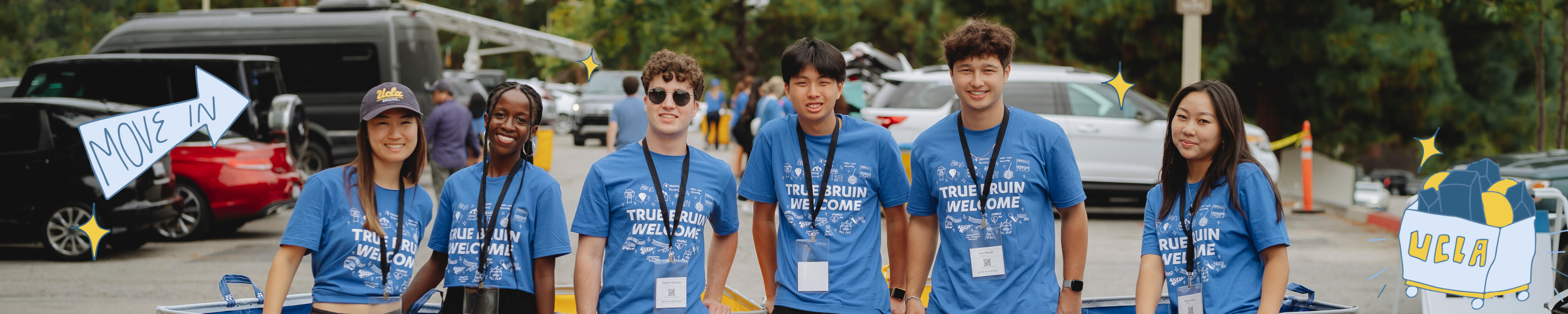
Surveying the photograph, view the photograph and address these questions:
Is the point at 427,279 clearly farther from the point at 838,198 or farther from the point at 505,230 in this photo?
the point at 838,198

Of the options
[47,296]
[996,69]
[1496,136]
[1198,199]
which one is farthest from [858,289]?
Answer: [1496,136]

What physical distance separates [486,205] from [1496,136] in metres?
18.1

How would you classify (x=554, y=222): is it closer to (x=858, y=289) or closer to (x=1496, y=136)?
(x=858, y=289)

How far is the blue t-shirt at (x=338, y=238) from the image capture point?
307cm

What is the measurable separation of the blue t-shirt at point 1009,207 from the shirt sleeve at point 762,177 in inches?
18.2

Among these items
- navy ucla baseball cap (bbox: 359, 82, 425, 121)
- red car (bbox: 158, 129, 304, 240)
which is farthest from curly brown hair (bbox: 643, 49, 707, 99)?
red car (bbox: 158, 129, 304, 240)

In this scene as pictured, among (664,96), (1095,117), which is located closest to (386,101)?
(664,96)

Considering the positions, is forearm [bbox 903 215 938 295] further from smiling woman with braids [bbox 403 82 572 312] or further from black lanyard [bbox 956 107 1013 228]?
smiling woman with braids [bbox 403 82 572 312]

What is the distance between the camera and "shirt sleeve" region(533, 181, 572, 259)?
320 centimetres

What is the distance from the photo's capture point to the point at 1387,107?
16297mm

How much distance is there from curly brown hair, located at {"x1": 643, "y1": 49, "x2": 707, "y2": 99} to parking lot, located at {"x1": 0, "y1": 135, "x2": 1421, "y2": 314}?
260 cm

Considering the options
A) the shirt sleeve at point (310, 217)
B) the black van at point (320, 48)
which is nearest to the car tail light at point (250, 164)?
the black van at point (320, 48)

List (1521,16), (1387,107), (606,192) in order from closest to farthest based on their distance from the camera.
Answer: (606,192) → (1521,16) → (1387,107)

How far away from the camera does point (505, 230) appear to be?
319cm
